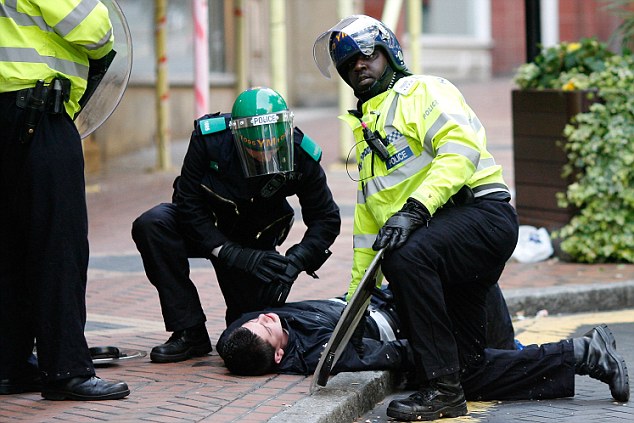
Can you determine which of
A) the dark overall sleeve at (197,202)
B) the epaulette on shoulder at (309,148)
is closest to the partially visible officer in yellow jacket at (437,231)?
the epaulette on shoulder at (309,148)

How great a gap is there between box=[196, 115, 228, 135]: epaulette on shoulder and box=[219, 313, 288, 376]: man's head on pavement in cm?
89

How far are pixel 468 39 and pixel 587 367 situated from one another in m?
21.2

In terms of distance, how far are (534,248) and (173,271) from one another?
3.56 metres

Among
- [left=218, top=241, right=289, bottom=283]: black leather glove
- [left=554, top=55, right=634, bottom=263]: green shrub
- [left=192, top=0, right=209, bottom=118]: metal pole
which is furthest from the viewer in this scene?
[left=192, top=0, right=209, bottom=118]: metal pole

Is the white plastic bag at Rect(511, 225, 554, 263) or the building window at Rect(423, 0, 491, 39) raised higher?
the building window at Rect(423, 0, 491, 39)

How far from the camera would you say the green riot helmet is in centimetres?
557

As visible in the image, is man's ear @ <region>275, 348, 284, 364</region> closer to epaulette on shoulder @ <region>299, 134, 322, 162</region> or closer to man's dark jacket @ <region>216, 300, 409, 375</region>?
man's dark jacket @ <region>216, 300, 409, 375</region>

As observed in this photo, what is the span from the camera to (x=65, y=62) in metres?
4.93

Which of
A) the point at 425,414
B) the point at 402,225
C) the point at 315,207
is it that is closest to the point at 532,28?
the point at 315,207

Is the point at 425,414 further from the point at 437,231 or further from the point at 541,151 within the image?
the point at 541,151

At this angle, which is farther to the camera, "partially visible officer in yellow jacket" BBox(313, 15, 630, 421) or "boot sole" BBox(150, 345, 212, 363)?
"boot sole" BBox(150, 345, 212, 363)

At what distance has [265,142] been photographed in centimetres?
557

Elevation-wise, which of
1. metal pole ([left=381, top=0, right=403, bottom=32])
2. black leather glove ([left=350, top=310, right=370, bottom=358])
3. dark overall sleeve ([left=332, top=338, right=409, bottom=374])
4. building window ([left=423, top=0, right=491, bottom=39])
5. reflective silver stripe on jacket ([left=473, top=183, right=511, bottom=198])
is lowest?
dark overall sleeve ([left=332, top=338, right=409, bottom=374])

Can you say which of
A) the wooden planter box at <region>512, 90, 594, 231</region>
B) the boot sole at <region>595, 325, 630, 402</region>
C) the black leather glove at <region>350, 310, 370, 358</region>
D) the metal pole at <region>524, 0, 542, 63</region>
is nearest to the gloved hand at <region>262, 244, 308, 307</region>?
the black leather glove at <region>350, 310, 370, 358</region>
